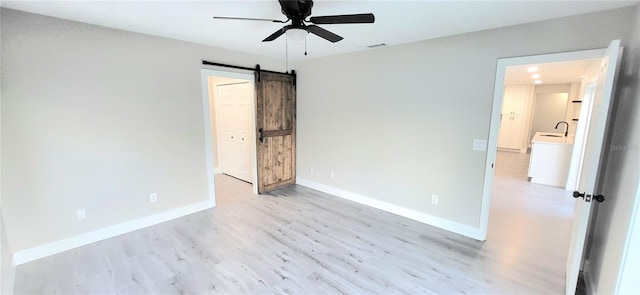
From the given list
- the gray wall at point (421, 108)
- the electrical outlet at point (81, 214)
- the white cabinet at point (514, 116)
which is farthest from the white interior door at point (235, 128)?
the white cabinet at point (514, 116)

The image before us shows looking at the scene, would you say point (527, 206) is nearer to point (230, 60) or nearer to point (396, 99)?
point (396, 99)

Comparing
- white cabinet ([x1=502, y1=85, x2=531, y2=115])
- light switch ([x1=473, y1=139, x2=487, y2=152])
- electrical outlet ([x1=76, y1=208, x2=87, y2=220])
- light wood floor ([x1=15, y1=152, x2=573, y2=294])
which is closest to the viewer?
light wood floor ([x1=15, y1=152, x2=573, y2=294])

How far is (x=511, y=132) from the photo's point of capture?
9117 mm

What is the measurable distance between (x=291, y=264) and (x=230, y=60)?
2959 mm

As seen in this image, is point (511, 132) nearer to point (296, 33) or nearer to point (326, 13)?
point (326, 13)

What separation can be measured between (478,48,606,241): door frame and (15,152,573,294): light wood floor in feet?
1.36

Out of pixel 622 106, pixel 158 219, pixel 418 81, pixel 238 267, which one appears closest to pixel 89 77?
pixel 158 219

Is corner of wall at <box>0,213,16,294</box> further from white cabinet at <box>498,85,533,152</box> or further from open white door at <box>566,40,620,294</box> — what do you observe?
white cabinet at <box>498,85,533,152</box>

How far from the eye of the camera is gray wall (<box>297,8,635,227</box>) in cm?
256

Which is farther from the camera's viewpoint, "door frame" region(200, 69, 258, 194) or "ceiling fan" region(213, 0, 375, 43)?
"door frame" region(200, 69, 258, 194)

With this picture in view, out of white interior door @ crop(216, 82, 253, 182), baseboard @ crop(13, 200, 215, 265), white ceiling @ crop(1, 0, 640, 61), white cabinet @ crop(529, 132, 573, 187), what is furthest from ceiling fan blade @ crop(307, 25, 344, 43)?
white cabinet @ crop(529, 132, 573, 187)

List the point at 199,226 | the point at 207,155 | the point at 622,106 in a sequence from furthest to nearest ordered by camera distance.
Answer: the point at 207,155
the point at 199,226
the point at 622,106

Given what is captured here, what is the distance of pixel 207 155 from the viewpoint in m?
3.83

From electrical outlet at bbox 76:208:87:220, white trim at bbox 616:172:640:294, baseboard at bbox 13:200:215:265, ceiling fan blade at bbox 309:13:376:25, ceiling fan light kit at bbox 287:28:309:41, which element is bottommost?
baseboard at bbox 13:200:215:265
